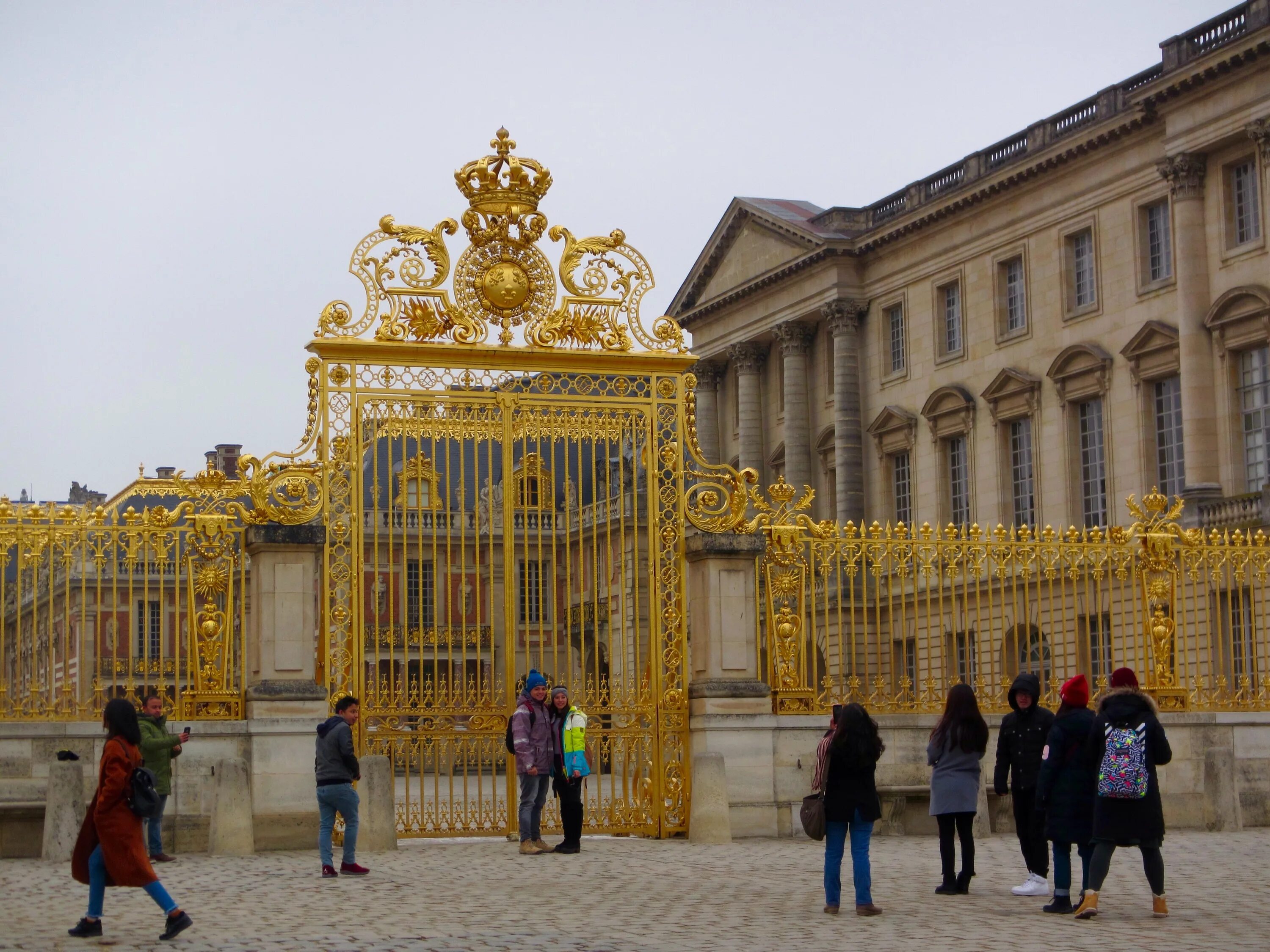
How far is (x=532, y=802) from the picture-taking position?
16094 millimetres

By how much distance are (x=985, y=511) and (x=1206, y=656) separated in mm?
21421

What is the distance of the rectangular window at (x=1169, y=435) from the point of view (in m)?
39.3

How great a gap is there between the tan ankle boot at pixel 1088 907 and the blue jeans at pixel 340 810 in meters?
5.41

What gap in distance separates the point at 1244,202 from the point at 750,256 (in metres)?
20.6

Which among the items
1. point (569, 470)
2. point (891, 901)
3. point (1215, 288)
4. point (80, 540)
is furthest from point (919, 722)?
point (1215, 288)

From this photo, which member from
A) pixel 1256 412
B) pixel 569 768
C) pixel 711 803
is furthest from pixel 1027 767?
pixel 1256 412

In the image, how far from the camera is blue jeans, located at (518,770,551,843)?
1602cm

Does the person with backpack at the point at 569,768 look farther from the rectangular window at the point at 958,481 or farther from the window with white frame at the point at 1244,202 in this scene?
the rectangular window at the point at 958,481

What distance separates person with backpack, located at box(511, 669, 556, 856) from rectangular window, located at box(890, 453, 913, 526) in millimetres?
33825

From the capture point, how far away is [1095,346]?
42062mm

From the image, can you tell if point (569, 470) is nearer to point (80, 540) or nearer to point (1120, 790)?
point (80, 540)

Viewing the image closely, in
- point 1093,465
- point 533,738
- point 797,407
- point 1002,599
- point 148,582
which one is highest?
point 797,407

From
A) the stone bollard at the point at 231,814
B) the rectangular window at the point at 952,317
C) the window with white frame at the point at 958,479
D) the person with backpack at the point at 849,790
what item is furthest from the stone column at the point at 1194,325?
the person with backpack at the point at 849,790

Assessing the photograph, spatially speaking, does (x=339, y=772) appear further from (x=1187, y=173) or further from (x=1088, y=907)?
(x=1187, y=173)
